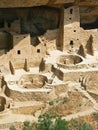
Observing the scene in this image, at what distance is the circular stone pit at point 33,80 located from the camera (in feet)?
71.9

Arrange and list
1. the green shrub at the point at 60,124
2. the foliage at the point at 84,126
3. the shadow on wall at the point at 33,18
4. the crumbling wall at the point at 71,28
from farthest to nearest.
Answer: the shadow on wall at the point at 33,18 → the crumbling wall at the point at 71,28 → the foliage at the point at 84,126 → the green shrub at the point at 60,124

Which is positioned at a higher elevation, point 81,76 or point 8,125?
point 81,76

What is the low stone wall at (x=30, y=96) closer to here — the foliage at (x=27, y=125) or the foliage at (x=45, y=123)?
the foliage at (x=45, y=123)

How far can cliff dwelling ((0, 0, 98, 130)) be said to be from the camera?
67.3ft

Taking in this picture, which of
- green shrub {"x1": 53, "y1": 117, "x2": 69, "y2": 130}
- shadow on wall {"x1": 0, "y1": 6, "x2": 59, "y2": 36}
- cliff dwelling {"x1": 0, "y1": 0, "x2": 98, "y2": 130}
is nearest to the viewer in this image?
green shrub {"x1": 53, "y1": 117, "x2": 69, "y2": 130}

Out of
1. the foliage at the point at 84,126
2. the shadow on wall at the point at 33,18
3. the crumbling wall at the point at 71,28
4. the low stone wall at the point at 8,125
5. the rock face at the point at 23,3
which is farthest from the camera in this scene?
the shadow on wall at the point at 33,18

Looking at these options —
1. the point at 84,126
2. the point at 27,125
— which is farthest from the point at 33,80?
the point at 84,126

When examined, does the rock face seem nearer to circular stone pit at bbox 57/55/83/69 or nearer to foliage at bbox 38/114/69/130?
circular stone pit at bbox 57/55/83/69

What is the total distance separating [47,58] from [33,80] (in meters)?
1.62

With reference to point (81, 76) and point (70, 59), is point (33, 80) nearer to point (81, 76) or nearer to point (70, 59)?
point (81, 76)

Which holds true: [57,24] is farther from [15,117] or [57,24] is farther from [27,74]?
[15,117]

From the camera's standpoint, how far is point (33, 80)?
2206 centimetres

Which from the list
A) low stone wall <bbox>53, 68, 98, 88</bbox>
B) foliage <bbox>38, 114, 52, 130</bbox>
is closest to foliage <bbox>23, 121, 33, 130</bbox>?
foliage <bbox>38, 114, 52, 130</bbox>

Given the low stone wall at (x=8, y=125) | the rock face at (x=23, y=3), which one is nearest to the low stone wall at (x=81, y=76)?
the rock face at (x=23, y=3)
